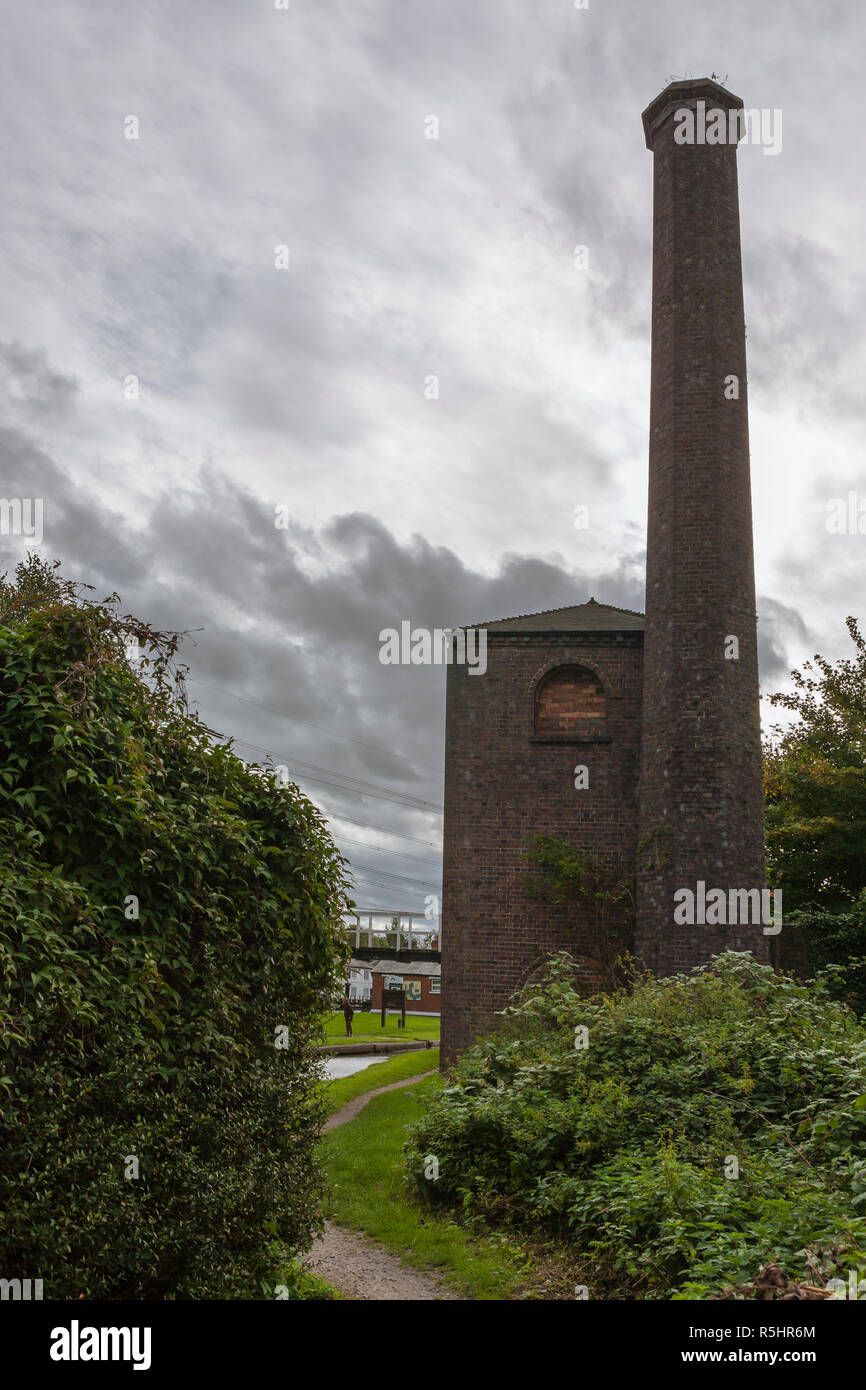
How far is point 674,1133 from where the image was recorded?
8.56 metres

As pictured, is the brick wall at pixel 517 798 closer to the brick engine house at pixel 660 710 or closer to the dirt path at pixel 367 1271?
the brick engine house at pixel 660 710

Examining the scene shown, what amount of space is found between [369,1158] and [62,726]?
8.41 metres

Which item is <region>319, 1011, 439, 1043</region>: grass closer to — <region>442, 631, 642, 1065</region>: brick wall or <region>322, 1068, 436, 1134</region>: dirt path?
<region>322, 1068, 436, 1134</region>: dirt path

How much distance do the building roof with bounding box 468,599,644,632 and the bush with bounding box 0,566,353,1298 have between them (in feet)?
42.9

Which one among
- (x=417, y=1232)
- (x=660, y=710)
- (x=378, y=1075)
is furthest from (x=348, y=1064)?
(x=417, y=1232)

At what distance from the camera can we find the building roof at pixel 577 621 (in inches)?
765

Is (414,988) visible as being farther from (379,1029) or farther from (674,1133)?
→ (674,1133)

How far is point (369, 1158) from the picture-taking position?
466 inches

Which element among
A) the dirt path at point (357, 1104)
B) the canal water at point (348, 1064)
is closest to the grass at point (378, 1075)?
the dirt path at point (357, 1104)

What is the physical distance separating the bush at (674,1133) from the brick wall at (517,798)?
5.35m

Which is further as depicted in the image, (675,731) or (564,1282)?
(675,731)

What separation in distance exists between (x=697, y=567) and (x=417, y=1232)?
41.4 feet

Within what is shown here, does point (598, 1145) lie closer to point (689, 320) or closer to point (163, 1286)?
point (163, 1286)
